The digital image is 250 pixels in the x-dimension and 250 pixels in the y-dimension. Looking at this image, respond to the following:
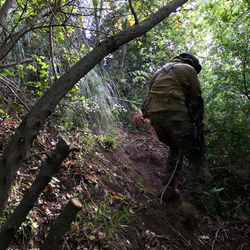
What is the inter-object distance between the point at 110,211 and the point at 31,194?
164cm

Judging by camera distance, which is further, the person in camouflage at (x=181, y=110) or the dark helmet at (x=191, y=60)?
the dark helmet at (x=191, y=60)

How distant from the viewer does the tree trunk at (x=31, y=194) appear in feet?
3.80

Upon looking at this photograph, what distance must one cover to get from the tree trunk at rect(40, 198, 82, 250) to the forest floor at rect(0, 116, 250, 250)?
0.67 meters

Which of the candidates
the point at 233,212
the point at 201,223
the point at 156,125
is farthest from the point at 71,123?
the point at 233,212

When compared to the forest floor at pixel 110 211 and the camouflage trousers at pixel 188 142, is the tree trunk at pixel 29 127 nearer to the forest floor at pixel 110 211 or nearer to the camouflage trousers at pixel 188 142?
the forest floor at pixel 110 211

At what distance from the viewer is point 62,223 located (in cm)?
109

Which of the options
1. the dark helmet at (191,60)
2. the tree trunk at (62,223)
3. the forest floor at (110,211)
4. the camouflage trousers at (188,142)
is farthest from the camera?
the dark helmet at (191,60)

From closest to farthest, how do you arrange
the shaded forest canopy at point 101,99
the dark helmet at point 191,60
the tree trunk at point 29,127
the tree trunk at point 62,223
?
the tree trunk at point 62,223, the tree trunk at point 29,127, the shaded forest canopy at point 101,99, the dark helmet at point 191,60

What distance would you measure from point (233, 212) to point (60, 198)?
3095 millimetres

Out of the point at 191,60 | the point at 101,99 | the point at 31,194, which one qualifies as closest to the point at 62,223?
the point at 31,194

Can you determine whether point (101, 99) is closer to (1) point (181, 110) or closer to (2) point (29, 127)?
(1) point (181, 110)

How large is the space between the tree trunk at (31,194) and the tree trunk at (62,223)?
199 mm

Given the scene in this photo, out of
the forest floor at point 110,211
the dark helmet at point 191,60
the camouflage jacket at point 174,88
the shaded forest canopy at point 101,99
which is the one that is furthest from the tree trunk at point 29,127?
the dark helmet at point 191,60

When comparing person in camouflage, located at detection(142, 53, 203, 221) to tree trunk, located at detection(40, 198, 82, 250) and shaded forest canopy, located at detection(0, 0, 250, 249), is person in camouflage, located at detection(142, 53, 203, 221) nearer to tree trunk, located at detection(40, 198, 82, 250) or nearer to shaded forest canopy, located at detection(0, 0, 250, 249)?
shaded forest canopy, located at detection(0, 0, 250, 249)
